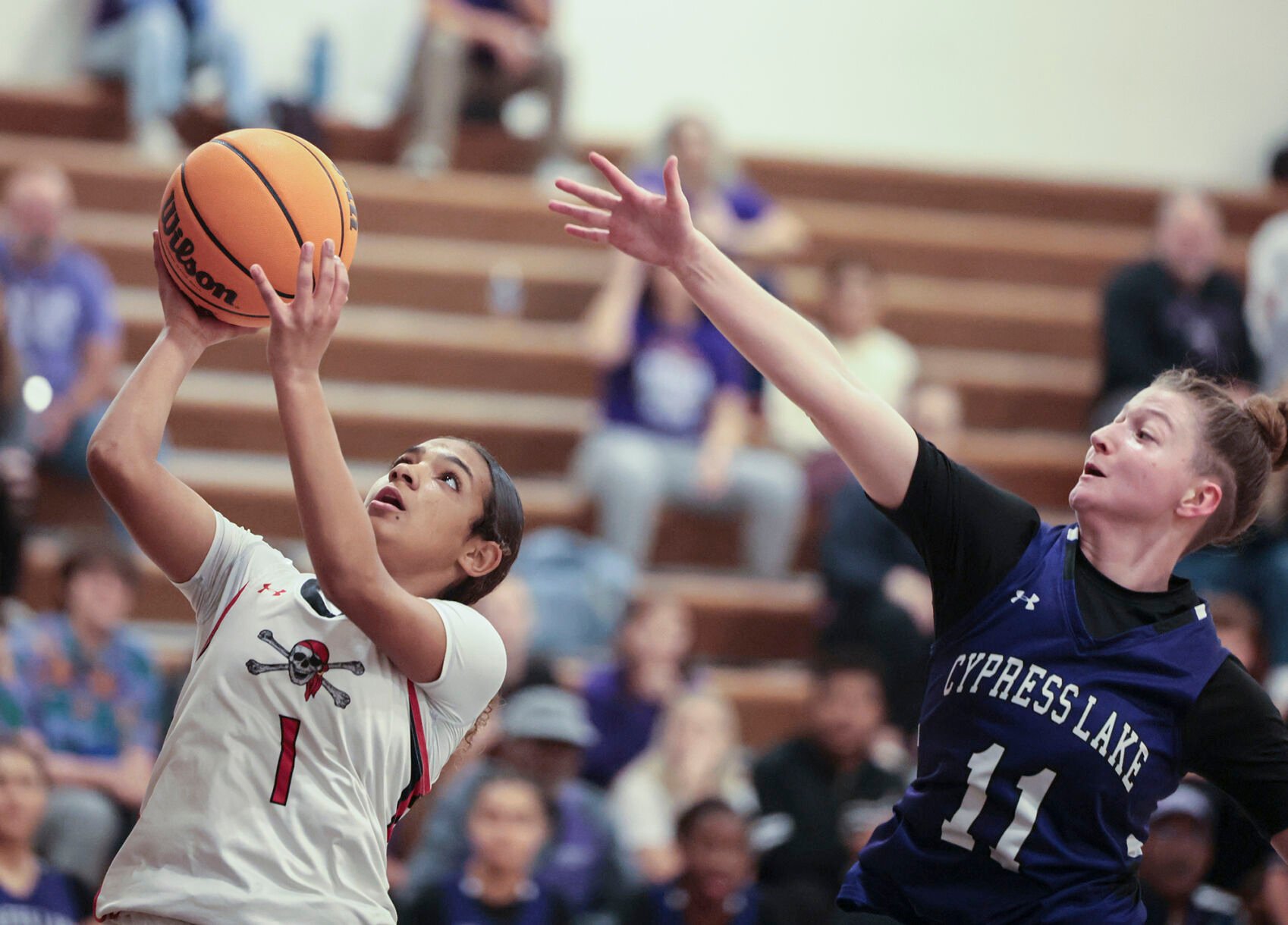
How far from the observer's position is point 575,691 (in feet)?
19.6

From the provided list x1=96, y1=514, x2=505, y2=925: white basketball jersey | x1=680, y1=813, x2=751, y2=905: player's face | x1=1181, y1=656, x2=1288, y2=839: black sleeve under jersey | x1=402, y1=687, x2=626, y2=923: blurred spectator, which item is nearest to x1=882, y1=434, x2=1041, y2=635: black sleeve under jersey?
x1=1181, y1=656, x2=1288, y2=839: black sleeve under jersey

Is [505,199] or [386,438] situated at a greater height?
[505,199]

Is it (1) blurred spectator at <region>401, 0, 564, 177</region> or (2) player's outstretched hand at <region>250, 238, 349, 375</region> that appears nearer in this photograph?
(2) player's outstretched hand at <region>250, 238, 349, 375</region>

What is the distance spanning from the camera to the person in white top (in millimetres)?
2287

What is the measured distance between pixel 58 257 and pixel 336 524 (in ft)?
15.8

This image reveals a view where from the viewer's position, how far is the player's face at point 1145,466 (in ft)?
8.57

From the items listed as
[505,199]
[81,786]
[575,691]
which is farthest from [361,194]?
[81,786]

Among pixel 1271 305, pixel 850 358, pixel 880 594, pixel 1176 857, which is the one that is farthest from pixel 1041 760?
pixel 1271 305

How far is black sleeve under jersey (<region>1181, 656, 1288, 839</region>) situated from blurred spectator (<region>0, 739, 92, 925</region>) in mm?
3440

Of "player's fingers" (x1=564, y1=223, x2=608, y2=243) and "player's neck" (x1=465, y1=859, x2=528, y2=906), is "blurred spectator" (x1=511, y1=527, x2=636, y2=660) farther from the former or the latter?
"player's fingers" (x1=564, y1=223, x2=608, y2=243)

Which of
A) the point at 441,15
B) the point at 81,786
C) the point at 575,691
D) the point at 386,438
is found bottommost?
the point at 81,786

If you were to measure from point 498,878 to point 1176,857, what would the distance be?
2202 mm

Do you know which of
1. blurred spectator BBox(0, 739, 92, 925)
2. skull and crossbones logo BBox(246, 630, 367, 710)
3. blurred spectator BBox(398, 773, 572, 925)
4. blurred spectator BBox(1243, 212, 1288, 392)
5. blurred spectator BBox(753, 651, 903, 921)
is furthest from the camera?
blurred spectator BBox(1243, 212, 1288, 392)

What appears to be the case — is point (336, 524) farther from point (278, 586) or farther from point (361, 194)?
point (361, 194)
